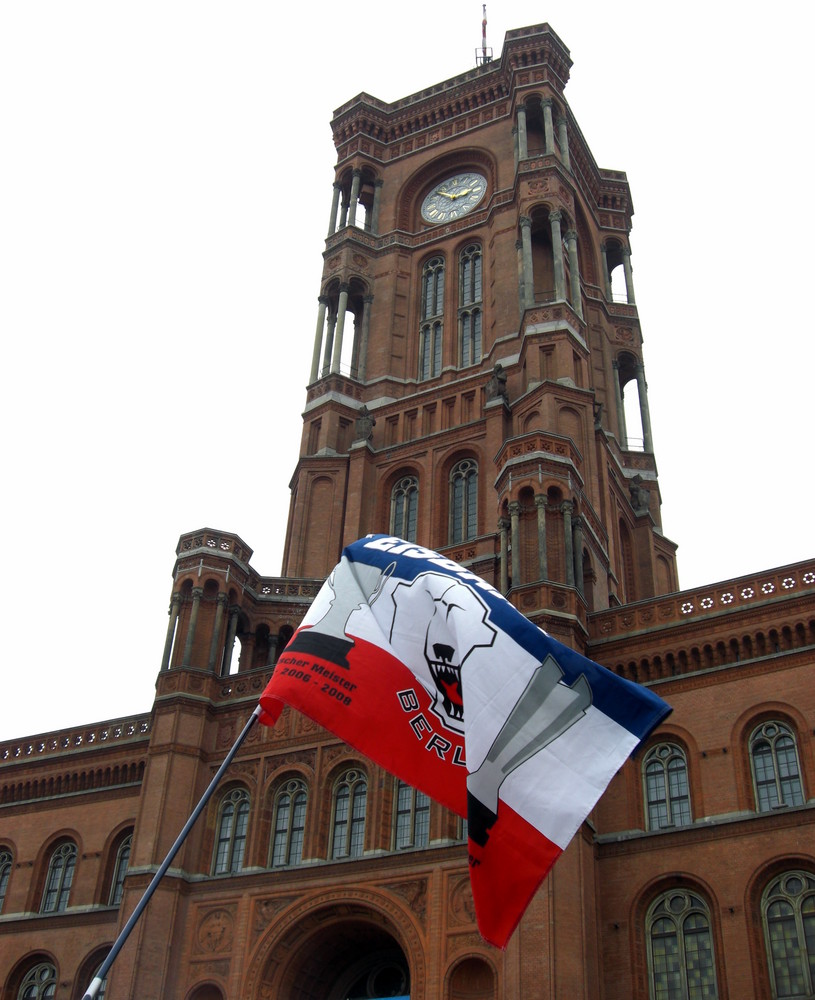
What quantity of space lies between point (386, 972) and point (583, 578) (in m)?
13.2

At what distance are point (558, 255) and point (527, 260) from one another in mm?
1284

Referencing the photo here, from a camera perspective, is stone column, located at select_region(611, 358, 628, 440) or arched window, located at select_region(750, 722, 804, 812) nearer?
arched window, located at select_region(750, 722, 804, 812)

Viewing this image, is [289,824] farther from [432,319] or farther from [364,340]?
[432,319]

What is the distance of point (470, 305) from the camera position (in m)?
49.4

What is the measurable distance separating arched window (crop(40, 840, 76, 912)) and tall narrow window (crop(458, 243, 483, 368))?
2435cm

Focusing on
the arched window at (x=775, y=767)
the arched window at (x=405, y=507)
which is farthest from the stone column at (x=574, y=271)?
the arched window at (x=775, y=767)

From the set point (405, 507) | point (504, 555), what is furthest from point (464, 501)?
point (504, 555)

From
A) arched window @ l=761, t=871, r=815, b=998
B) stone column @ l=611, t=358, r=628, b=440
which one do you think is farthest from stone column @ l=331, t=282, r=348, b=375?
arched window @ l=761, t=871, r=815, b=998

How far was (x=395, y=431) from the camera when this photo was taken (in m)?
46.2

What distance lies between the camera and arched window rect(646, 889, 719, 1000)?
26109 millimetres

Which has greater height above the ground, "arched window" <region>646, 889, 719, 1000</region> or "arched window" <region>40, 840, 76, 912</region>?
"arched window" <region>40, 840, 76, 912</region>

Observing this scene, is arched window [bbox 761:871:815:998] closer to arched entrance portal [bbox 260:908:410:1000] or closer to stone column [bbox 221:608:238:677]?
arched entrance portal [bbox 260:908:410:1000]

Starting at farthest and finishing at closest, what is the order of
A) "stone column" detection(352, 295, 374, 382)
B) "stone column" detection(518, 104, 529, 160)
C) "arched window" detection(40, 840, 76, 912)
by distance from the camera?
"stone column" detection(518, 104, 529, 160) < "stone column" detection(352, 295, 374, 382) < "arched window" detection(40, 840, 76, 912)

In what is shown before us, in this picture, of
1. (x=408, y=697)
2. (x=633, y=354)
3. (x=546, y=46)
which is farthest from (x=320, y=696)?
(x=546, y=46)
